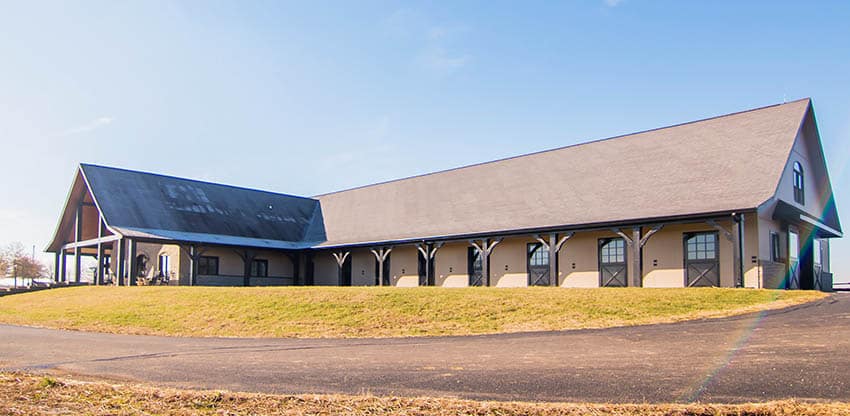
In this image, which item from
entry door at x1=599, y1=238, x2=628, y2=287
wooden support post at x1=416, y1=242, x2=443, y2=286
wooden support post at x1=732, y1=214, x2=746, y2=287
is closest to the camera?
wooden support post at x1=732, y1=214, x2=746, y2=287

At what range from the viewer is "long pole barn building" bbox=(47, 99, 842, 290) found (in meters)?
24.4

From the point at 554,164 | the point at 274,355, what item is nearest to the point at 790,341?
the point at 274,355

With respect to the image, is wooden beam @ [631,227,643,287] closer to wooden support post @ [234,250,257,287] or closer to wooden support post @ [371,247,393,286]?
wooden support post @ [371,247,393,286]

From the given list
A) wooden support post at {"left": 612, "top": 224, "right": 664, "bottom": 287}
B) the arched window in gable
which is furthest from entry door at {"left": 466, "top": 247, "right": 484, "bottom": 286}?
the arched window in gable

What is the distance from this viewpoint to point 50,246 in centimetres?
3962

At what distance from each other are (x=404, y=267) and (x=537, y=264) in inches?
317

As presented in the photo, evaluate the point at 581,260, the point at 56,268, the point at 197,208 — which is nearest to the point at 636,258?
the point at 581,260

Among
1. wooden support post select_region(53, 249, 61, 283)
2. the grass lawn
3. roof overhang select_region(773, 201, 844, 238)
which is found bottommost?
the grass lawn

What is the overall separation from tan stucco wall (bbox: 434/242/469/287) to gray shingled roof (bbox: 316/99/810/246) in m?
1.36

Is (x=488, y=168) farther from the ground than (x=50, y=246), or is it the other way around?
(x=488, y=168)

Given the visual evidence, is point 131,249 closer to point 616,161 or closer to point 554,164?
point 554,164

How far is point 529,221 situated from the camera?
92.9 feet

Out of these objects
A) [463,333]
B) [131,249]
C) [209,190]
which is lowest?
[463,333]

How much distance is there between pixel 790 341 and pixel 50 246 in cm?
3960
